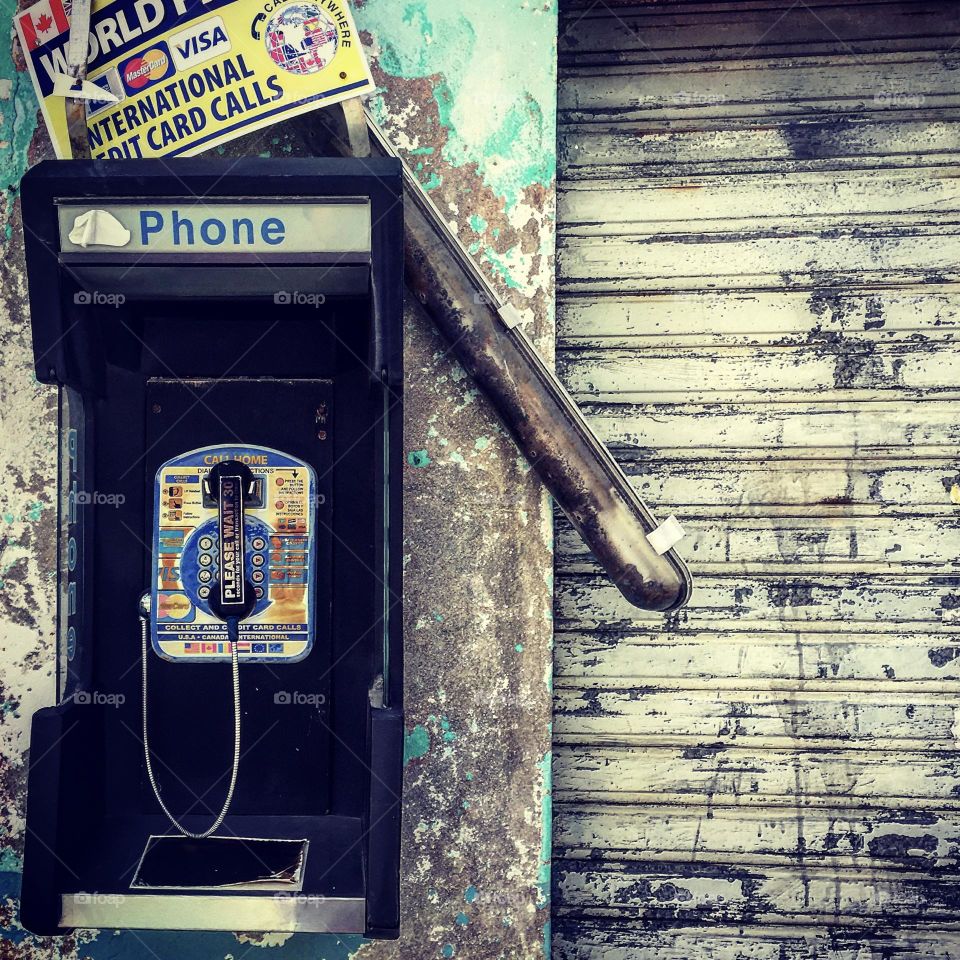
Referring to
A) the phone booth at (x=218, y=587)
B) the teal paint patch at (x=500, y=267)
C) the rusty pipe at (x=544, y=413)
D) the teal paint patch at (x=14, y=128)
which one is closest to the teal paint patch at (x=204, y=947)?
the phone booth at (x=218, y=587)

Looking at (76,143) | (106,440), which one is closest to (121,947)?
(106,440)

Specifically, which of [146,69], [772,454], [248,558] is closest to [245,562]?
[248,558]

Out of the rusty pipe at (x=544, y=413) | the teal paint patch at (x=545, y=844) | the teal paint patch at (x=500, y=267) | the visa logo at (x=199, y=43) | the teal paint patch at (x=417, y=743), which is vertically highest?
the visa logo at (x=199, y=43)

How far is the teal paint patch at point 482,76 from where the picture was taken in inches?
85.1

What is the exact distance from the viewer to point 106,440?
188 cm

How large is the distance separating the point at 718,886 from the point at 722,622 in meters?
0.82

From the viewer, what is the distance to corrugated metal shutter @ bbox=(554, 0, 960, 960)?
7.64 feet

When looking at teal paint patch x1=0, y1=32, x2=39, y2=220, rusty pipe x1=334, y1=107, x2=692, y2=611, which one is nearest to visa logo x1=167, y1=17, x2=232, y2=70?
rusty pipe x1=334, y1=107, x2=692, y2=611

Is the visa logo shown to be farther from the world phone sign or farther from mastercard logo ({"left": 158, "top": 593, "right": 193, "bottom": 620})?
mastercard logo ({"left": 158, "top": 593, "right": 193, "bottom": 620})

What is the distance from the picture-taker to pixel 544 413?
6.81 feet

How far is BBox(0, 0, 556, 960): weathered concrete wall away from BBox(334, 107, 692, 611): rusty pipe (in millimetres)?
123

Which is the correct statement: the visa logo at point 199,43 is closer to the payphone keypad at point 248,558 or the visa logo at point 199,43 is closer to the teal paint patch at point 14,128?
the teal paint patch at point 14,128

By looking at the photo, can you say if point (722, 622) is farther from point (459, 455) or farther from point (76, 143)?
point (76, 143)

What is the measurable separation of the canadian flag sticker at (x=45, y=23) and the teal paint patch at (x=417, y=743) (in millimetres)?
2080
